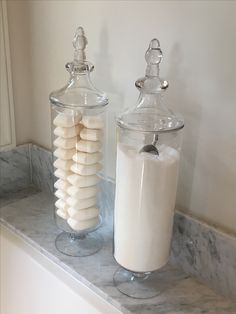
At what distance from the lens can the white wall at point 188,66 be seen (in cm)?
68

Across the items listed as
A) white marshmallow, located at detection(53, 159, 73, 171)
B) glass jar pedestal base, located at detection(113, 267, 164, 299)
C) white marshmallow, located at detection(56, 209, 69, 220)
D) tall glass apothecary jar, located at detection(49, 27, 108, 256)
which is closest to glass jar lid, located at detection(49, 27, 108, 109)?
tall glass apothecary jar, located at detection(49, 27, 108, 256)

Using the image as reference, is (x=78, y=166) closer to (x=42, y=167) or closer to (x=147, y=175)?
(x=147, y=175)

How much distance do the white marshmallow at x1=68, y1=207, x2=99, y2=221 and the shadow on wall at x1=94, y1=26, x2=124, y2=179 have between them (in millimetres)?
108

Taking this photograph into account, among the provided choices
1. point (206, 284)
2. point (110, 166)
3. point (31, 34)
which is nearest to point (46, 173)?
point (110, 166)

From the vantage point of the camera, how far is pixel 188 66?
726mm

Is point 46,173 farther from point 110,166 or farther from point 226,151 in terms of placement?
point 226,151

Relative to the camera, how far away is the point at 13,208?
105cm

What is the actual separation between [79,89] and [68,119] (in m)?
0.09

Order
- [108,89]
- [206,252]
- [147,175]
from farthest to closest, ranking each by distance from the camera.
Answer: [108,89], [206,252], [147,175]

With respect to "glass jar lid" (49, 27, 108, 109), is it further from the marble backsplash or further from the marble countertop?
the marble countertop

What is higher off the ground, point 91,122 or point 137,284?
point 91,122

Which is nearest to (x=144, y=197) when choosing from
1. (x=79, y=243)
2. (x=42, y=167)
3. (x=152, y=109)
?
(x=152, y=109)

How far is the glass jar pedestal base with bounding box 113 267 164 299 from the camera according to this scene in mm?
766

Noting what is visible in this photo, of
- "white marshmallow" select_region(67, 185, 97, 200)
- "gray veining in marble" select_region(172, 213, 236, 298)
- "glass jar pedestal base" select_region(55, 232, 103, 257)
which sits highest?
"white marshmallow" select_region(67, 185, 97, 200)
